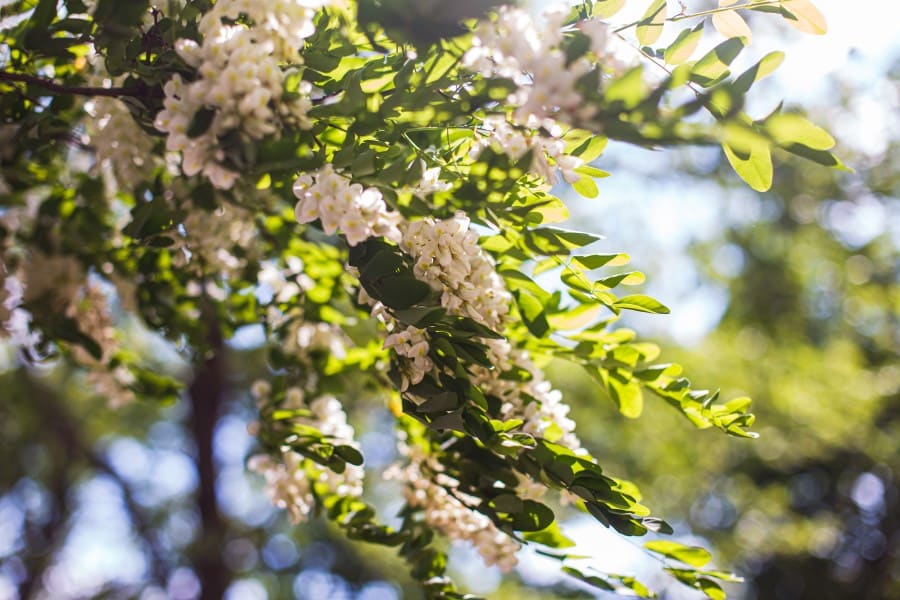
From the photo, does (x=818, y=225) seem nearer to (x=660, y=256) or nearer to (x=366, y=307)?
(x=660, y=256)

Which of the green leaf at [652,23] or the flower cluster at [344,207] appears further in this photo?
the green leaf at [652,23]

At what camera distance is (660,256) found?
577 centimetres

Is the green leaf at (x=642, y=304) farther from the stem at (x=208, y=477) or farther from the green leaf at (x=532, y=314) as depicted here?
the stem at (x=208, y=477)

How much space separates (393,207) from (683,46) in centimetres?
37

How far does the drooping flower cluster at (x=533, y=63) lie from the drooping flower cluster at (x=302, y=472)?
2.10ft

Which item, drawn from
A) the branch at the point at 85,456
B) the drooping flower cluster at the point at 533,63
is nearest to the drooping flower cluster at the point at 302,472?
the drooping flower cluster at the point at 533,63

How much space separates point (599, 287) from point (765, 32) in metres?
4.13

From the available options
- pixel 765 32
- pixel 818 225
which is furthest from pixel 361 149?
pixel 818 225

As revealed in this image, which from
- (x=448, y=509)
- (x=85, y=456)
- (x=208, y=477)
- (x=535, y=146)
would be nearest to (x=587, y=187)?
(x=535, y=146)

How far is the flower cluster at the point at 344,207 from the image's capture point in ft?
2.37

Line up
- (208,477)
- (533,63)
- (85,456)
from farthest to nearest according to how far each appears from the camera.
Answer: (85,456) → (208,477) → (533,63)

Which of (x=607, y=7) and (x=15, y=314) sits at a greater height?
(x=607, y=7)

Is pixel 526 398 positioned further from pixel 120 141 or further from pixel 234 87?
pixel 120 141

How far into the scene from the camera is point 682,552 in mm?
1073
